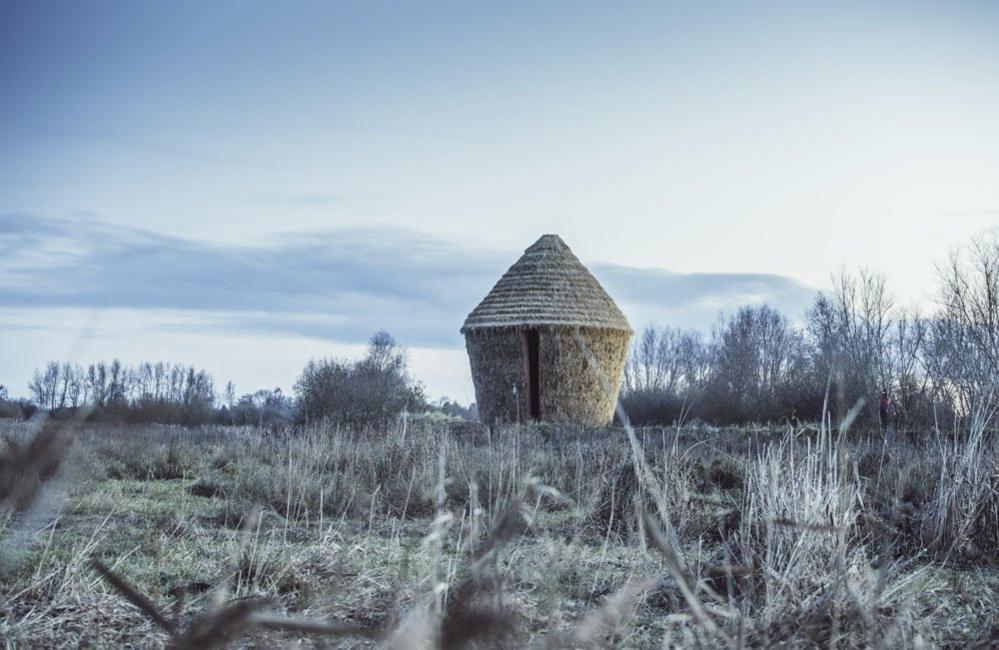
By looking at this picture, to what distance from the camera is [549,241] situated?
20969 mm

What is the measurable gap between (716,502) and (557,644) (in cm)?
571

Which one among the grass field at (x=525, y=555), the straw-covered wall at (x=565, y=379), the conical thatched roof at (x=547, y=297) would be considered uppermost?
the conical thatched roof at (x=547, y=297)

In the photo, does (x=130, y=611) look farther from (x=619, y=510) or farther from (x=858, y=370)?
(x=858, y=370)

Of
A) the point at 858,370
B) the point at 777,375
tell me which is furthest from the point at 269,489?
the point at 777,375

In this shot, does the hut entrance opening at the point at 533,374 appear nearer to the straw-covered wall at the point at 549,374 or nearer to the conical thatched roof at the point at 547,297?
the straw-covered wall at the point at 549,374

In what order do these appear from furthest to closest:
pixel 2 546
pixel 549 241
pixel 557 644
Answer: pixel 549 241, pixel 2 546, pixel 557 644

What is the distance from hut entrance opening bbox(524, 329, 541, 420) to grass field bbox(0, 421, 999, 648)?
10771 mm

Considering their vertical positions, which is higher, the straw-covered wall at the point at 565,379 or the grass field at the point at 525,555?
the straw-covered wall at the point at 565,379

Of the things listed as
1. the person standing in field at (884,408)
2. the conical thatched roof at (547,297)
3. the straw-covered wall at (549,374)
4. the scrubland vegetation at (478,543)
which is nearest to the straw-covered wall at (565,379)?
the straw-covered wall at (549,374)

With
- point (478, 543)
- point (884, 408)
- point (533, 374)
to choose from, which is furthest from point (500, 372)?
point (478, 543)

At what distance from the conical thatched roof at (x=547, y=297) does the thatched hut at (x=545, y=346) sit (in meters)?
0.02

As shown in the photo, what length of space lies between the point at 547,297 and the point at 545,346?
121cm

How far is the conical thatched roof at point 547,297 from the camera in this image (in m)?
18.6

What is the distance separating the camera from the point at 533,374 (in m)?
19.3
